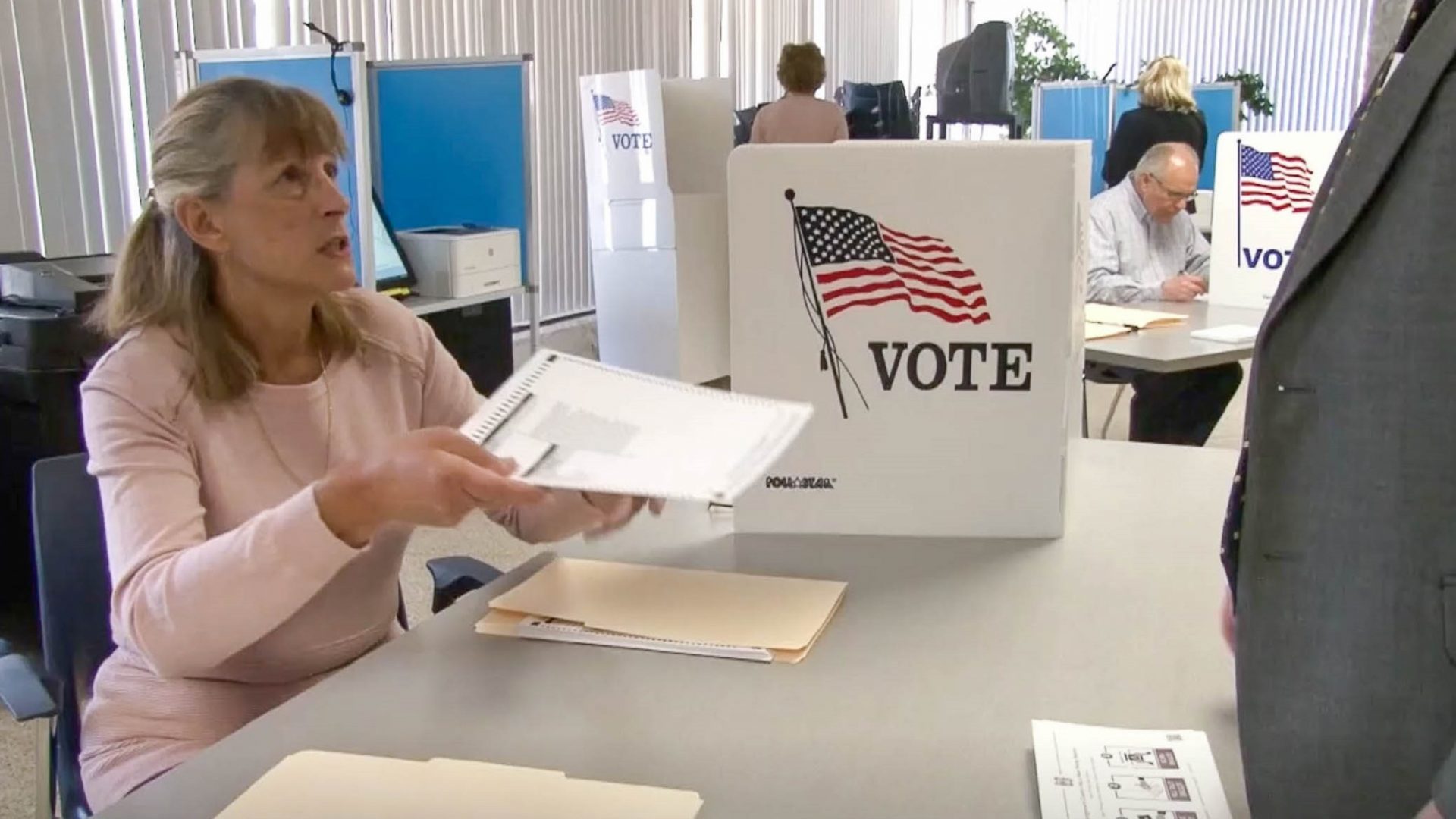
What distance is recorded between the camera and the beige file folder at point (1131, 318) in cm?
299

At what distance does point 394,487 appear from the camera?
101 centimetres

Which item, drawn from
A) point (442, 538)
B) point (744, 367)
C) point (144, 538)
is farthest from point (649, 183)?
point (144, 538)

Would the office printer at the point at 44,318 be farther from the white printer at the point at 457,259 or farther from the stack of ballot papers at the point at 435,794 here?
the stack of ballot papers at the point at 435,794

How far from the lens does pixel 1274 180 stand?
3.01 m

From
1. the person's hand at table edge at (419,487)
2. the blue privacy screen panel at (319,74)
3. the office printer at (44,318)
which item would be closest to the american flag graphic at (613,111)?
the blue privacy screen panel at (319,74)

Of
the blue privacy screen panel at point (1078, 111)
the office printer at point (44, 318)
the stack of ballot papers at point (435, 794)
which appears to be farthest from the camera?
the blue privacy screen panel at point (1078, 111)

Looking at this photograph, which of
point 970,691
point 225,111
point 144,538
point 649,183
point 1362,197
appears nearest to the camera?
point 1362,197

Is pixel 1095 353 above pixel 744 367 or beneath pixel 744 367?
beneath

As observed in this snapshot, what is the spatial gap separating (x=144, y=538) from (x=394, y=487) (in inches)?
11.7

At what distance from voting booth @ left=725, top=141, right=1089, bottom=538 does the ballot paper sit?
0.98ft

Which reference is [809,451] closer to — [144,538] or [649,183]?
[144,538]

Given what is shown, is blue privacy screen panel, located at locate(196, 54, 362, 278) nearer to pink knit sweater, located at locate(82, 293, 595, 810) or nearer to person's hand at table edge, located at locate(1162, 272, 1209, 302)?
pink knit sweater, located at locate(82, 293, 595, 810)

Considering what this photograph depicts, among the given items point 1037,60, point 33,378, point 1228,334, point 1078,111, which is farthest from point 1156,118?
point 1037,60

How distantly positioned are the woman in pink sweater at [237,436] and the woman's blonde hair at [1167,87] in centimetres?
420
